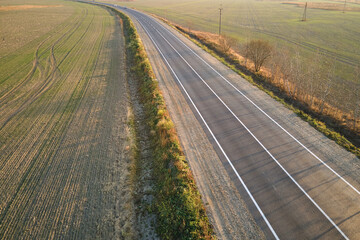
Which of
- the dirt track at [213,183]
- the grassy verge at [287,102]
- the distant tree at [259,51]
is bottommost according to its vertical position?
the dirt track at [213,183]

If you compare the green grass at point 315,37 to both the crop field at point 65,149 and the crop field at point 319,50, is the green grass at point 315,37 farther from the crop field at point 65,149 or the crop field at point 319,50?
the crop field at point 65,149

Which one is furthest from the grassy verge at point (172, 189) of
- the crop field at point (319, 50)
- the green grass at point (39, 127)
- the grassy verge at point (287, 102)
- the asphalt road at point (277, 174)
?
the crop field at point (319, 50)

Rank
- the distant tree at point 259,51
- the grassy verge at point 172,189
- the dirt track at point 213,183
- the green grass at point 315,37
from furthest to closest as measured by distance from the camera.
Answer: the green grass at point 315,37, the distant tree at point 259,51, the dirt track at point 213,183, the grassy verge at point 172,189

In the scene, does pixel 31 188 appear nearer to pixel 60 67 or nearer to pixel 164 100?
pixel 164 100

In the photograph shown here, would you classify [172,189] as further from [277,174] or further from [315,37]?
[315,37]

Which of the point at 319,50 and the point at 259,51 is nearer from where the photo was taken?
the point at 259,51

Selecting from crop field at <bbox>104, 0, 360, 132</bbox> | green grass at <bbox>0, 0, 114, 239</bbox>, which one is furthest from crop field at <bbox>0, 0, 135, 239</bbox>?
crop field at <bbox>104, 0, 360, 132</bbox>

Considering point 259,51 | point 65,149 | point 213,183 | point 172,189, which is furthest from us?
point 259,51

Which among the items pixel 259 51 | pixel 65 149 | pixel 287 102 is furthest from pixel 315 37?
pixel 65 149
